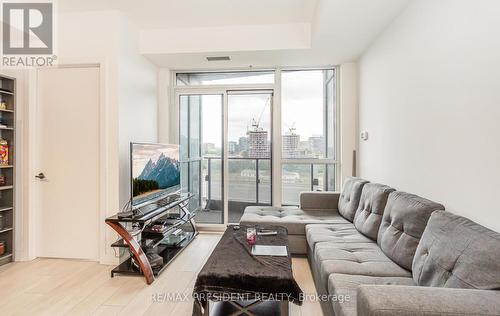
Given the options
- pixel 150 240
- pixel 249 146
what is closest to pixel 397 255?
pixel 150 240

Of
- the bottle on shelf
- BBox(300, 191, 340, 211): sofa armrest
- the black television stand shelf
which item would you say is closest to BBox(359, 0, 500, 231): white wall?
BBox(300, 191, 340, 211): sofa armrest

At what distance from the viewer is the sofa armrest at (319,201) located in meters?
3.45

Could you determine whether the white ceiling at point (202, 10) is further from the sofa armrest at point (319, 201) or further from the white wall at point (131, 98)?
the sofa armrest at point (319, 201)

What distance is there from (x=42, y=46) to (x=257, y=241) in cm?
323

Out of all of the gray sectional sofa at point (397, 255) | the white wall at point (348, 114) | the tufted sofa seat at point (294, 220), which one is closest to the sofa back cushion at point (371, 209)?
the gray sectional sofa at point (397, 255)

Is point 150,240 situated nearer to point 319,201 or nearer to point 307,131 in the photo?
point 319,201

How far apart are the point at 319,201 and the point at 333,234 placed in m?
0.97

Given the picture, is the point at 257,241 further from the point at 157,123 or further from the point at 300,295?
the point at 157,123

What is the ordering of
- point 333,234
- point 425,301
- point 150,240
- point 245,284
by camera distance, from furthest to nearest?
point 150,240, point 333,234, point 245,284, point 425,301

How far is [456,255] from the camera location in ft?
4.29

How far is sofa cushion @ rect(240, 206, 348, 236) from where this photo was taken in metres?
2.92

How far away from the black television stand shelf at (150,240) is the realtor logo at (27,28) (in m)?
2.19

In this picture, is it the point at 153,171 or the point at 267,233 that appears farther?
the point at 153,171

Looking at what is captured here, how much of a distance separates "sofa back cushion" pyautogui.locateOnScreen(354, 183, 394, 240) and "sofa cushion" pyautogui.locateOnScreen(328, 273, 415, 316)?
720 millimetres
